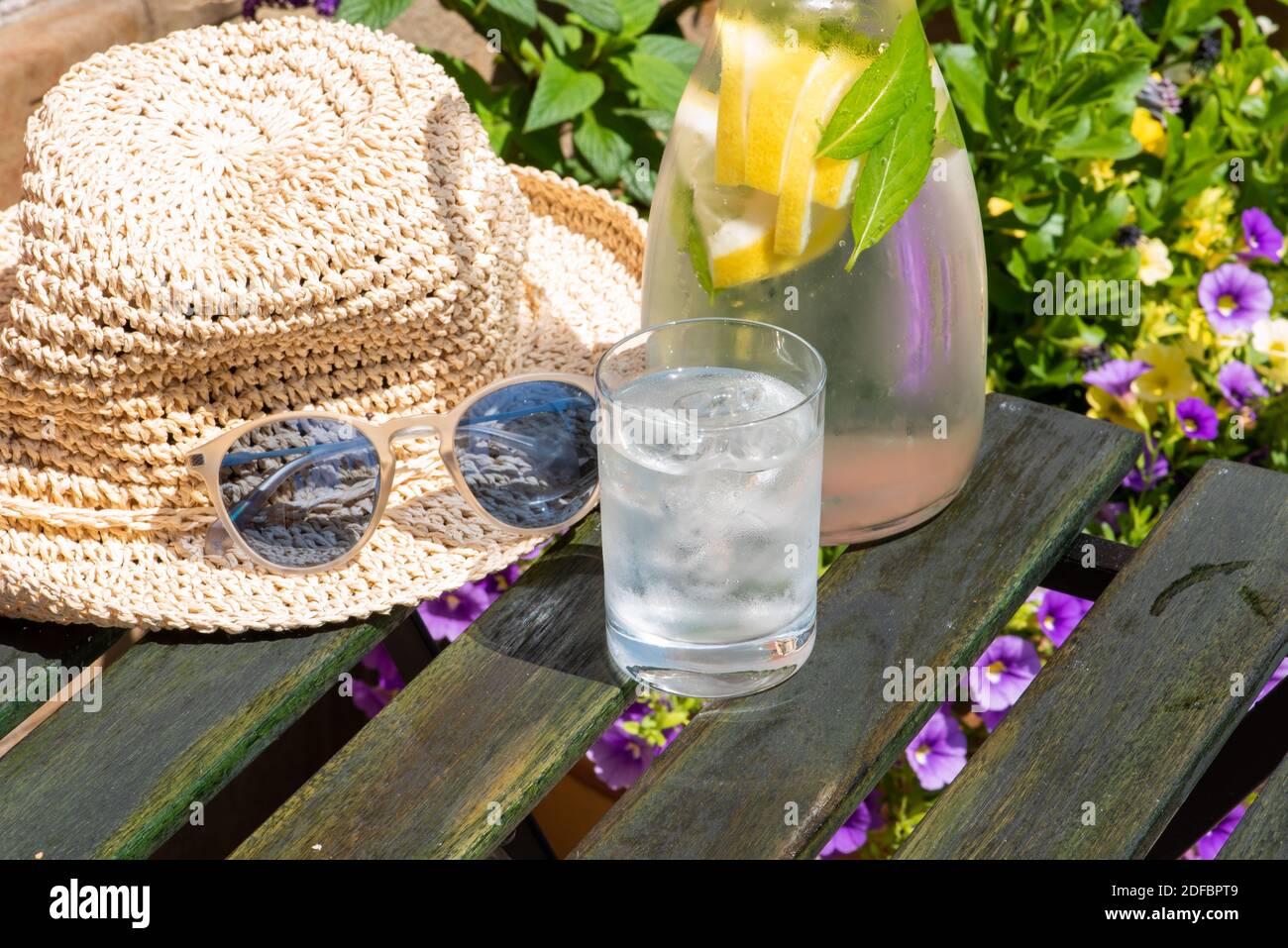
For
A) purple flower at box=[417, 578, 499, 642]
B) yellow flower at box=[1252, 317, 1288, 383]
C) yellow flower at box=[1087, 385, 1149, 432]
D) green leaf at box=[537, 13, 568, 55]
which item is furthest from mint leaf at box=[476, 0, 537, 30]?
yellow flower at box=[1252, 317, 1288, 383]

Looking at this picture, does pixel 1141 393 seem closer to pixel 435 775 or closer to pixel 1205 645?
pixel 1205 645

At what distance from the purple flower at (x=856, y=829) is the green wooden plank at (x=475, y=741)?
0.53 meters

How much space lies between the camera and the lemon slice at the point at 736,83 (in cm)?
83

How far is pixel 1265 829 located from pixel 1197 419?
0.86m

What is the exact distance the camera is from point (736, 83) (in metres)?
0.84

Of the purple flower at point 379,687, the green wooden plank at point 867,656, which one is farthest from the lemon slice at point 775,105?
the purple flower at point 379,687

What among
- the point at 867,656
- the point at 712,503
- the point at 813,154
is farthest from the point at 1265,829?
the point at 813,154

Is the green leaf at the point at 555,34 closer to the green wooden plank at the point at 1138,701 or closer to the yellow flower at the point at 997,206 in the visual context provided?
the yellow flower at the point at 997,206

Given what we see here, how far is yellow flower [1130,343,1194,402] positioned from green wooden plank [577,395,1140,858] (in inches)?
22.6

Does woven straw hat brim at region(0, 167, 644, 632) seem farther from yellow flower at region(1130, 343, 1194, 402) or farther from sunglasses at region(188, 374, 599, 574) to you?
yellow flower at region(1130, 343, 1194, 402)

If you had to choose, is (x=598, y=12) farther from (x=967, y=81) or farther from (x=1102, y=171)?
(x=1102, y=171)

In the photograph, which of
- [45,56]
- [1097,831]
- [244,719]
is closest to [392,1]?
[45,56]

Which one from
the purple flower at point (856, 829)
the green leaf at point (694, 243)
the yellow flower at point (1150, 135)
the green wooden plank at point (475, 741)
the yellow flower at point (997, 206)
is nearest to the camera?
the green wooden plank at point (475, 741)

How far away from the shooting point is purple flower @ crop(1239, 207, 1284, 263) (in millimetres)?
1691
